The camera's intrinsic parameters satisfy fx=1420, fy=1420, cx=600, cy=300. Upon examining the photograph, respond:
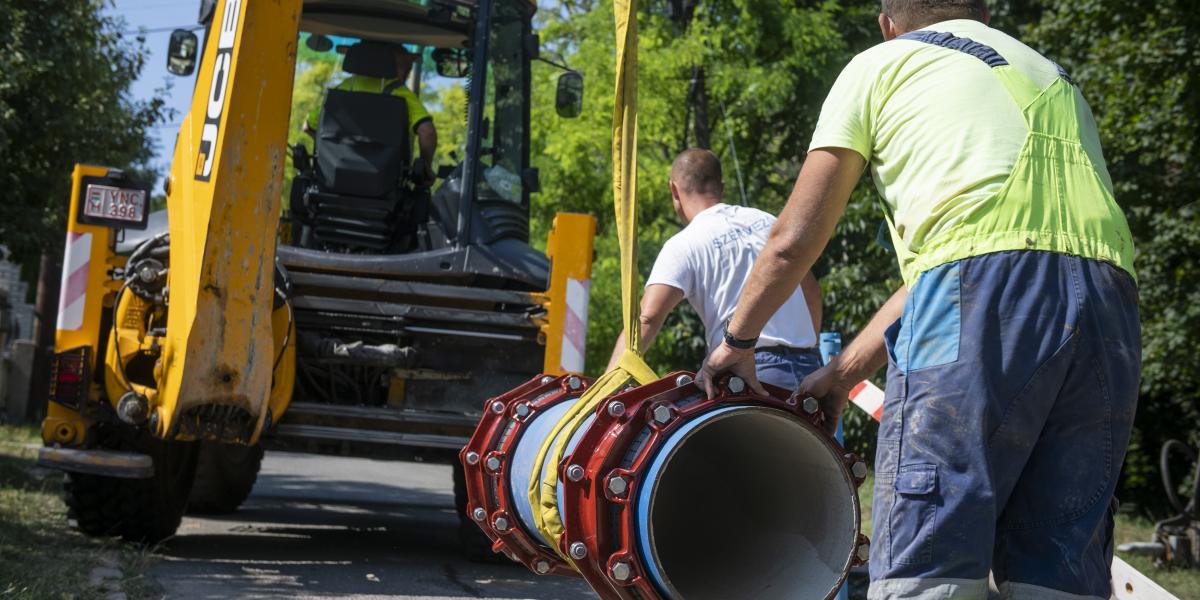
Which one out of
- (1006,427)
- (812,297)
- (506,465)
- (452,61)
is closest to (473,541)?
(452,61)

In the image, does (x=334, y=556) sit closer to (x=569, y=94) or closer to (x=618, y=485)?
(x=569, y=94)

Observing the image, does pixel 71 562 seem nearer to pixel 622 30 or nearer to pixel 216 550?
pixel 216 550

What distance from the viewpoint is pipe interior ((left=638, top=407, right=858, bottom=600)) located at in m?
3.31

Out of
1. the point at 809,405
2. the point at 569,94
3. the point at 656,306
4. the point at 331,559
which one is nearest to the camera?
the point at 809,405

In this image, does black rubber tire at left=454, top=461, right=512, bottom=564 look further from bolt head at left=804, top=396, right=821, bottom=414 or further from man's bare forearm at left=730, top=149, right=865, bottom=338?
man's bare forearm at left=730, top=149, right=865, bottom=338

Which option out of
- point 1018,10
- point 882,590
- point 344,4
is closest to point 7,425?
point 344,4

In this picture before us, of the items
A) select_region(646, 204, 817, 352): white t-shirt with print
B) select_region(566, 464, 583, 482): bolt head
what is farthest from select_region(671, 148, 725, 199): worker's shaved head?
select_region(566, 464, 583, 482): bolt head

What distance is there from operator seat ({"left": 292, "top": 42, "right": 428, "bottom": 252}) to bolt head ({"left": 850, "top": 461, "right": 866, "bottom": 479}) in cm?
477

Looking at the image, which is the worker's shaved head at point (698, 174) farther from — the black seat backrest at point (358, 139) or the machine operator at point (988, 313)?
the black seat backrest at point (358, 139)

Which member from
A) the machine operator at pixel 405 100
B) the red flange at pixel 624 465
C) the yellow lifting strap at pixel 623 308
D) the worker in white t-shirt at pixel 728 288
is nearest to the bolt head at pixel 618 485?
the red flange at pixel 624 465

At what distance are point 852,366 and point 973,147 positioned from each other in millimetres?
670

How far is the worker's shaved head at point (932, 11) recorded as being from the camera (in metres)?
3.11

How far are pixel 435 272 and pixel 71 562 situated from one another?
7.34 ft

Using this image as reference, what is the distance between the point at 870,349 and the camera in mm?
3227
